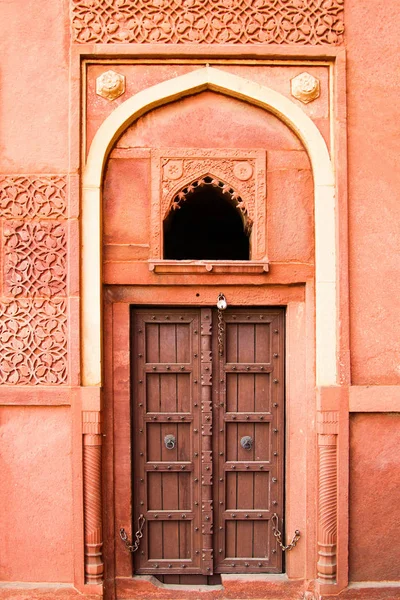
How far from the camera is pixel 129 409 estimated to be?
3551 mm

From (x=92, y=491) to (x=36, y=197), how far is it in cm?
193

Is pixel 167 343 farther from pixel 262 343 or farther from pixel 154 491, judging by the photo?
pixel 154 491

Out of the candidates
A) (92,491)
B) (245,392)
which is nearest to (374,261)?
(245,392)

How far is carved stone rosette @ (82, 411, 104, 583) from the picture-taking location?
11.1 ft

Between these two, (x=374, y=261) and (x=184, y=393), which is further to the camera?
(x=184, y=393)

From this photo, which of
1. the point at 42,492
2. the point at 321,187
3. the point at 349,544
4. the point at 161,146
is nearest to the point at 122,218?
the point at 161,146

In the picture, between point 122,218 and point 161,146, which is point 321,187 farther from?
point 122,218

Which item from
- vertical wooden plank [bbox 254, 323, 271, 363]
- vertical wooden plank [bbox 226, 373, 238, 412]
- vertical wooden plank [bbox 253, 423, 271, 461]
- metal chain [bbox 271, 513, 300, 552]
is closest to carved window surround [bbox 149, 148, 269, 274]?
vertical wooden plank [bbox 254, 323, 271, 363]

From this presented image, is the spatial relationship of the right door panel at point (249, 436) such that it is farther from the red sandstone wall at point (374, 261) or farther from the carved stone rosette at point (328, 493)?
the red sandstone wall at point (374, 261)

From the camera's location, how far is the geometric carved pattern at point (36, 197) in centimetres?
343

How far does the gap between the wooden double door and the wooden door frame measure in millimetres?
82

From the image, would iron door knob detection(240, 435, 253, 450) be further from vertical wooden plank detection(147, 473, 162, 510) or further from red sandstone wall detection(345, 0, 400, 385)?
red sandstone wall detection(345, 0, 400, 385)

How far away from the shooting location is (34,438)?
11.2 feet

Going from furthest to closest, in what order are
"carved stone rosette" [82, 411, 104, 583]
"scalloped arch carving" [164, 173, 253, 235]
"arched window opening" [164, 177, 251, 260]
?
"arched window opening" [164, 177, 251, 260] < "scalloped arch carving" [164, 173, 253, 235] < "carved stone rosette" [82, 411, 104, 583]
